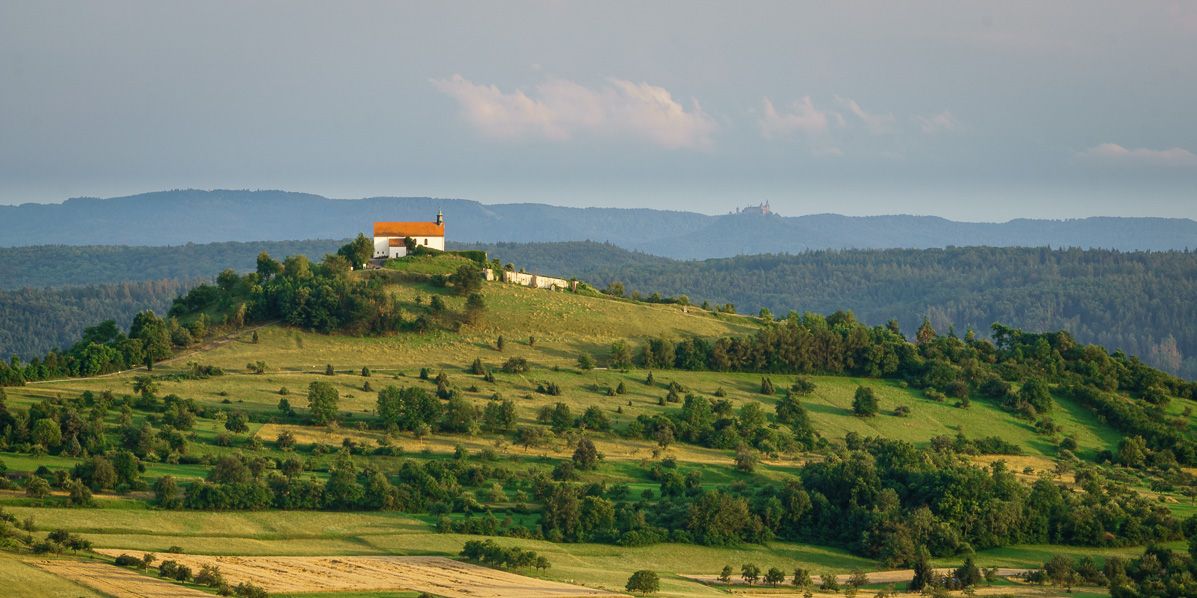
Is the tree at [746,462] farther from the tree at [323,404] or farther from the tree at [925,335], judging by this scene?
the tree at [925,335]

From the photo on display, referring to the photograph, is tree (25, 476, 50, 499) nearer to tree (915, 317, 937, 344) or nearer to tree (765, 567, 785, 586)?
tree (765, 567, 785, 586)

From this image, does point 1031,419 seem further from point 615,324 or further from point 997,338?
point 615,324

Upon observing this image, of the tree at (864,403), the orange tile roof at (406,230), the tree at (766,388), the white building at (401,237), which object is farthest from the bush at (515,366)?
the orange tile roof at (406,230)

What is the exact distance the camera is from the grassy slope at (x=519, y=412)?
67938 millimetres

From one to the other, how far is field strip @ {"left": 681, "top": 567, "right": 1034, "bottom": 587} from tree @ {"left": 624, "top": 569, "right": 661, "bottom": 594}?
583 centimetres

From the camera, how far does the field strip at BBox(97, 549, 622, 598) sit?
192 feet

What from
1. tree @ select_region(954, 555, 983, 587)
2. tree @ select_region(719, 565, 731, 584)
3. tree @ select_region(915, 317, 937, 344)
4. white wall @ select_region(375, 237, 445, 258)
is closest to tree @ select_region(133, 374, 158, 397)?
white wall @ select_region(375, 237, 445, 258)

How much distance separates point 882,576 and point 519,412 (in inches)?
1506

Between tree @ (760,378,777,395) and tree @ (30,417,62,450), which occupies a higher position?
tree @ (760,378,777,395)

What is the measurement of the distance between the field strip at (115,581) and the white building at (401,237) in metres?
91.1

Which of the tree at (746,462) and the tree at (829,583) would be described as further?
the tree at (746,462)

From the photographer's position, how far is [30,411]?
274 ft

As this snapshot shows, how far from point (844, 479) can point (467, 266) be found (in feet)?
203

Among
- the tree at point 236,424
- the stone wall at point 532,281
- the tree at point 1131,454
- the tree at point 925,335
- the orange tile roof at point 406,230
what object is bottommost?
the tree at point 1131,454
